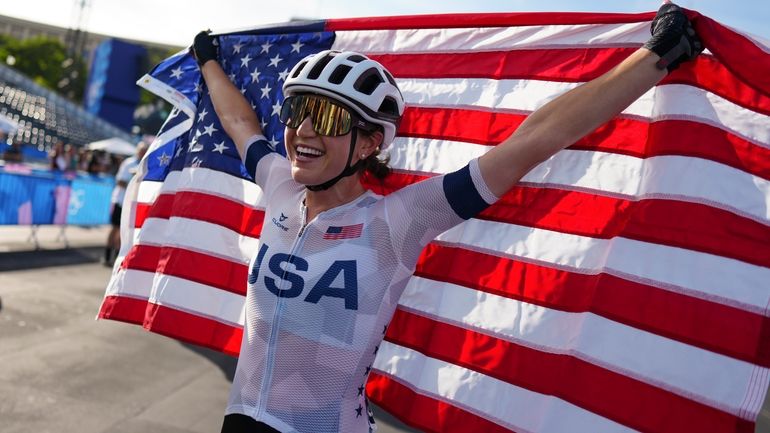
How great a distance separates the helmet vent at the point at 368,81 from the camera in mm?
2566

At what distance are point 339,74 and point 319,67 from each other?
0.42ft

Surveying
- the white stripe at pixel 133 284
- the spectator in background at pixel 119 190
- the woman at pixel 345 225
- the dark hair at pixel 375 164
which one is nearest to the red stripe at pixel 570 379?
the woman at pixel 345 225

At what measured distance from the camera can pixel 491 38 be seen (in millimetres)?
3129

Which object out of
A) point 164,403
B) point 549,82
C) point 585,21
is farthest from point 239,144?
point 164,403

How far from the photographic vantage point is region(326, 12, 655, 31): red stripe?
2.77 metres

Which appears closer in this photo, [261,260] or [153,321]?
[261,260]

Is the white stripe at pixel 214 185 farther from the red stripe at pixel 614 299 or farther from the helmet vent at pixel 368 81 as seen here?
the helmet vent at pixel 368 81

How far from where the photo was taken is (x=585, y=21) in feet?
9.31

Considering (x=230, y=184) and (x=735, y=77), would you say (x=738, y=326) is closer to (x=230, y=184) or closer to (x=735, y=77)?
(x=735, y=77)

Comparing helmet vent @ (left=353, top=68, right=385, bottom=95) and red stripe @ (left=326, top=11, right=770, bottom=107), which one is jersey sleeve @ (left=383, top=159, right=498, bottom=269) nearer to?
helmet vent @ (left=353, top=68, right=385, bottom=95)

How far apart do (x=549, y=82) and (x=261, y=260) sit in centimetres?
157

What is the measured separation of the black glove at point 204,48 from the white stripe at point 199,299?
135 centimetres

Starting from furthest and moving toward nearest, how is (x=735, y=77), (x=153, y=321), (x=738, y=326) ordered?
(x=153, y=321), (x=735, y=77), (x=738, y=326)

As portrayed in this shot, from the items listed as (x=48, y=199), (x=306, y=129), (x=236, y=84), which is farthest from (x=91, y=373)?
(x=48, y=199)
